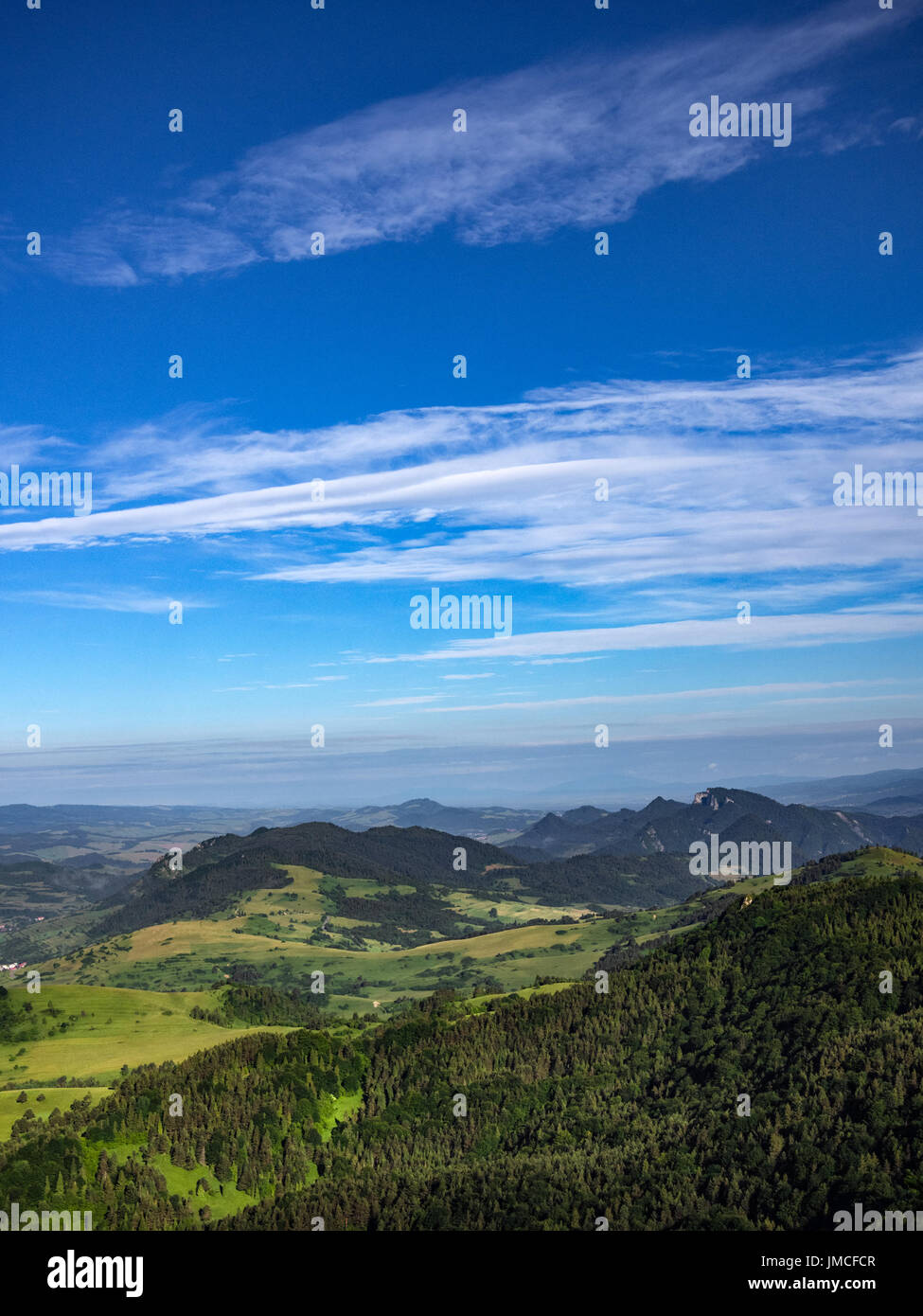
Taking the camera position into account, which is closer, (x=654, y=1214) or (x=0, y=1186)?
(x=654, y=1214)

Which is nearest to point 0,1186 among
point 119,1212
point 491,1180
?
point 119,1212
